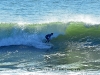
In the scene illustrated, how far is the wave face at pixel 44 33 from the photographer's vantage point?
19.0m

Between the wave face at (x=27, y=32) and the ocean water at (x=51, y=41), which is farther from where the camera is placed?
the wave face at (x=27, y=32)

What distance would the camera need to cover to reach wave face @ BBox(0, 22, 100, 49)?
1898 cm

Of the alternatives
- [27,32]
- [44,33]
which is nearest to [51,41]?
[44,33]

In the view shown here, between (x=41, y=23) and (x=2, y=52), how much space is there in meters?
3.91

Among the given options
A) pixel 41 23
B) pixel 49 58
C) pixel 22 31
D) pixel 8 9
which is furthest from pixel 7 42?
pixel 8 9

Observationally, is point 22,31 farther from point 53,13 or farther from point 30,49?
point 53,13

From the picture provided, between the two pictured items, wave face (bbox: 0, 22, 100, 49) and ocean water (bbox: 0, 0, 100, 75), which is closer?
ocean water (bbox: 0, 0, 100, 75)

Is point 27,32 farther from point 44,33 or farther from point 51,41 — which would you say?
point 51,41

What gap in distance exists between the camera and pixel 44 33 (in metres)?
19.7

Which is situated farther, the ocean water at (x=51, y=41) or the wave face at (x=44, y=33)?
the wave face at (x=44, y=33)

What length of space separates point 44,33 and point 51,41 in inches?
38.8

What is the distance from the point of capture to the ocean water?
14.4 m

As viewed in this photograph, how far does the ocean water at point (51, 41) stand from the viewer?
14398 millimetres

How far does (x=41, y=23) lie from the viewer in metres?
21.1
